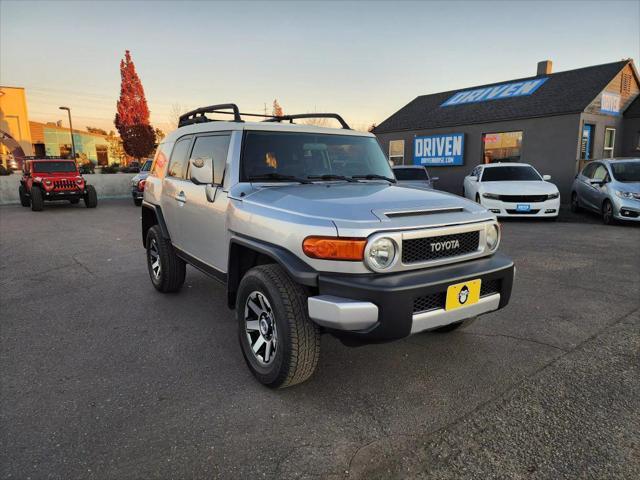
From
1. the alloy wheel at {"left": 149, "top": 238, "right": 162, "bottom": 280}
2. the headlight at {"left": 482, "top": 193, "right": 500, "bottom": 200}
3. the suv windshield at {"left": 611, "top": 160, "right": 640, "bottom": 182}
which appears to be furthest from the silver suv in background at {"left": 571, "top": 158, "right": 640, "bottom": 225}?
the alloy wheel at {"left": 149, "top": 238, "right": 162, "bottom": 280}

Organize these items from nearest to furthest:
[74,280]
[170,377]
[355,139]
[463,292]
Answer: [463,292] → [170,377] → [355,139] → [74,280]

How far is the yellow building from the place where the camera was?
34688 mm

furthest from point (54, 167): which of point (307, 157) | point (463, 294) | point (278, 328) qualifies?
point (463, 294)

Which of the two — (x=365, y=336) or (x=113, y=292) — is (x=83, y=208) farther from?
(x=365, y=336)

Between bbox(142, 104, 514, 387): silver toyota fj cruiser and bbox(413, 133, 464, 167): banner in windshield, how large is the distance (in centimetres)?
1668

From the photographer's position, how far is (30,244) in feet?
29.1

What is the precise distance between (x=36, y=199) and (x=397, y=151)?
635 inches

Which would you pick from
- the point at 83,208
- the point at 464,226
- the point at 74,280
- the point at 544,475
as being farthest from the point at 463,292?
the point at 83,208

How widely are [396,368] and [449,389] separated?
1.48ft

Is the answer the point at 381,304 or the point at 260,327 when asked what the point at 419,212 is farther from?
the point at 260,327

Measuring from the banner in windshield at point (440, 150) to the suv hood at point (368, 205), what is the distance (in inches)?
685

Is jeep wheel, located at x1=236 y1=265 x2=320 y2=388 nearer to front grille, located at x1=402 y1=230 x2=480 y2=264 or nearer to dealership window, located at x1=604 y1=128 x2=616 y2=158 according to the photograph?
front grille, located at x1=402 y1=230 x2=480 y2=264

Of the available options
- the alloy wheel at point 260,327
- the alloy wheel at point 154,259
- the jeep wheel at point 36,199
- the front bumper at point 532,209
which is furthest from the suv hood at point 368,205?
the jeep wheel at point 36,199

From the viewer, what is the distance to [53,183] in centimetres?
1529
